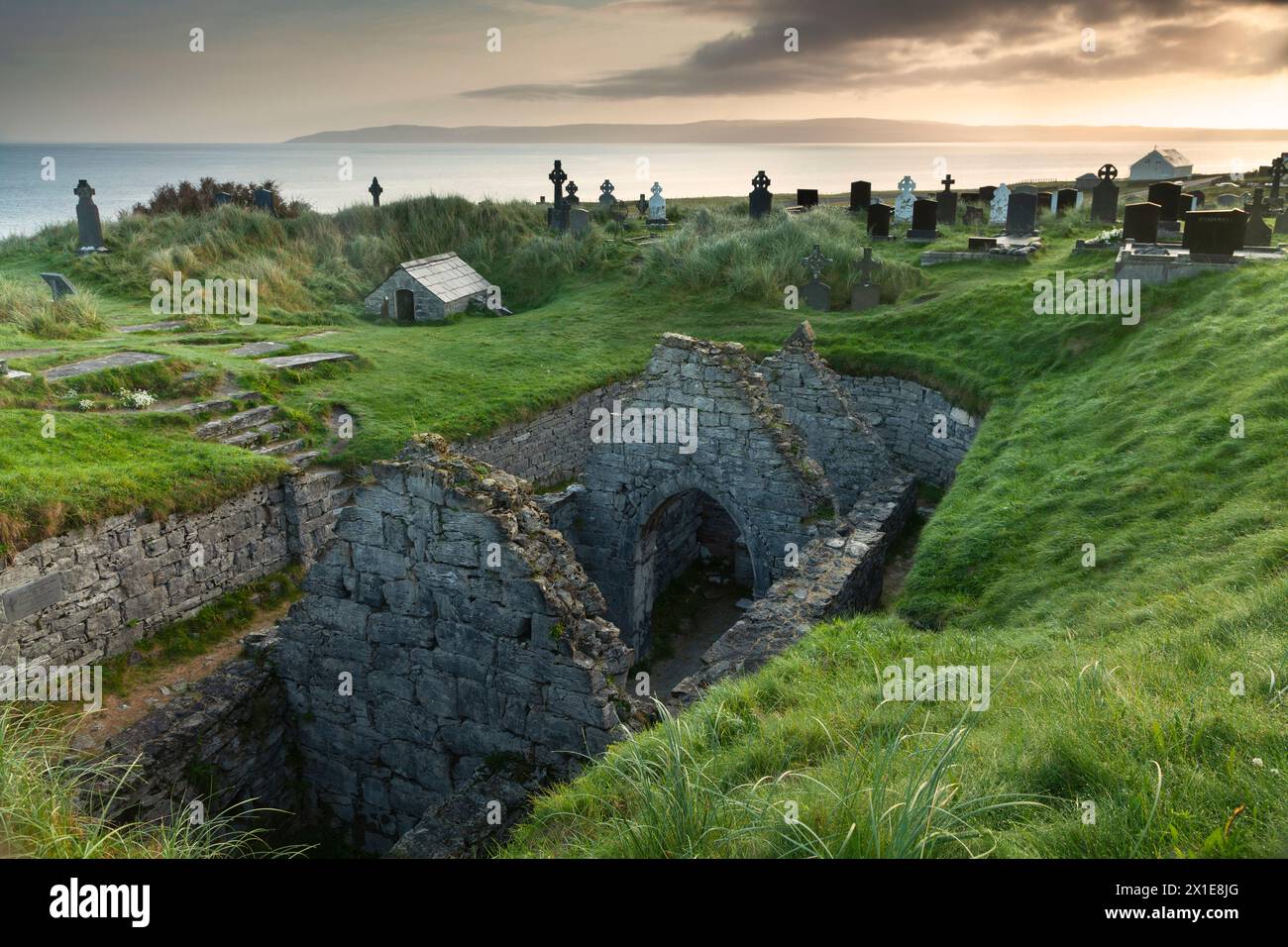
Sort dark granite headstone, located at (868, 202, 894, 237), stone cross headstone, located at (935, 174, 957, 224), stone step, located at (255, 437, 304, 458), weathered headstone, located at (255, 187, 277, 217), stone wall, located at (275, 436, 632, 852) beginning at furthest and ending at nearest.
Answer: stone cross headstone, located at (935, 174, 957, 224), weathered headstone, located at (255, 187, 277, 217), dark granite headstone, located at (868, 202, 894, 237), stone step, located at (255, 437, 304, 458), stone wall, located at (275, 436, 632, 852)

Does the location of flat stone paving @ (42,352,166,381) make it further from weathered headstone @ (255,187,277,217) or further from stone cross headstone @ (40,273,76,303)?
weathered headstone @ (255,187,277,217)

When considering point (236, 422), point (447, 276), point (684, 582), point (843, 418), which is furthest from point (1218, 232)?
point (447, 276)

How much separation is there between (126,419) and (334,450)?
3231 millimetres

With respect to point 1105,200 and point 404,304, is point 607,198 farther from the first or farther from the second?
point 1105,200

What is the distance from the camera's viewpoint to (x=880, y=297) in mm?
23641

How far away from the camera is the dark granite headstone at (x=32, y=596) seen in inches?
390

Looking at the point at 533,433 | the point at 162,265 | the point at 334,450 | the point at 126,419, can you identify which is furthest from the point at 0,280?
the point at 533,433

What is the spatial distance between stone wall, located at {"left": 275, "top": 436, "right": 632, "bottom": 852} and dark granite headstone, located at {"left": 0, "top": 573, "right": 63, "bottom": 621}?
3443mm

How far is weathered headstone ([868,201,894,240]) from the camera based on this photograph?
29.0 meters

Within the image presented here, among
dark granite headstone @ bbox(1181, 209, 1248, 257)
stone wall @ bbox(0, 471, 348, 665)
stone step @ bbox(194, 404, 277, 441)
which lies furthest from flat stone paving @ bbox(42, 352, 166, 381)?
dark granite headstone @ bbox(1181, 209, 1248, 257)

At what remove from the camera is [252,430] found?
15219 mm

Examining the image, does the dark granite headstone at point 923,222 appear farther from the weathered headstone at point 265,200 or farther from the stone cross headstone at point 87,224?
the stone cross headstone at point 87,224

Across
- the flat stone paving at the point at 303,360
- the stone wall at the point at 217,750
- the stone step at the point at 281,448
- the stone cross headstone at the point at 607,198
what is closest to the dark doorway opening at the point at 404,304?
the flat stone paving at the point at 303,360

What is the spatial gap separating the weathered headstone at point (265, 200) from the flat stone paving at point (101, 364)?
16.5 metres
